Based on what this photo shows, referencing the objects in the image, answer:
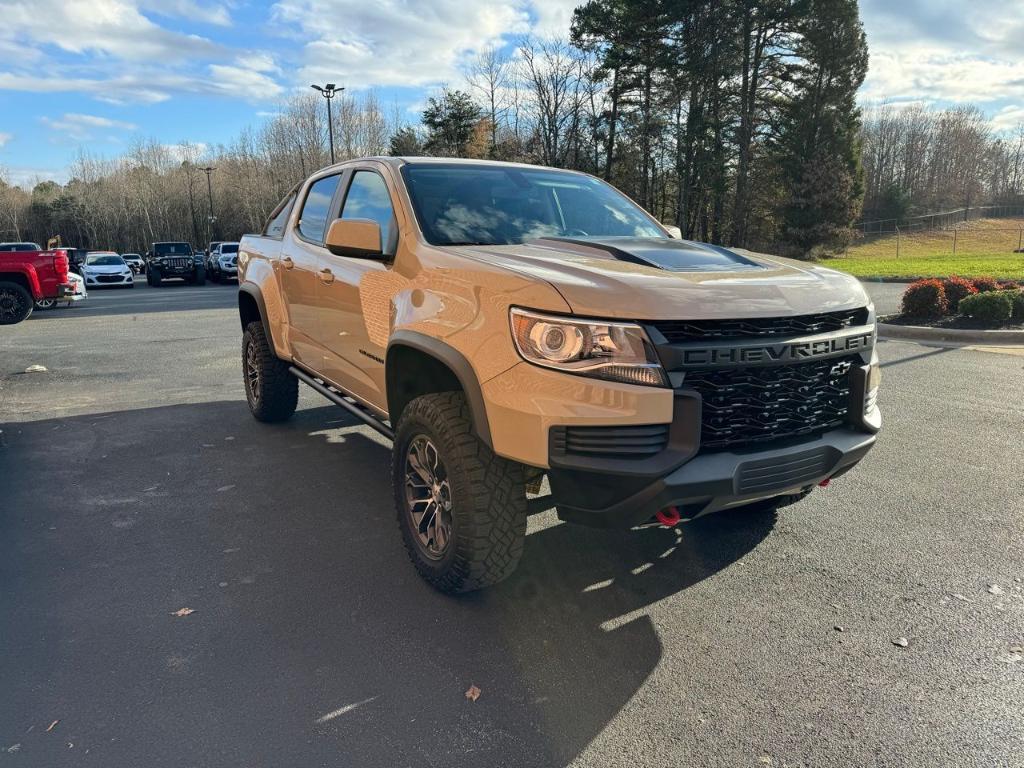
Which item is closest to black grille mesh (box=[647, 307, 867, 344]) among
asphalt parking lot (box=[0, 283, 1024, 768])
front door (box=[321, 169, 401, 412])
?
asphalt parking lot (box=[0, 283, 1024, 768])

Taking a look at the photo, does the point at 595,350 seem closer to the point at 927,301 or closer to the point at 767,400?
the point at 767,400

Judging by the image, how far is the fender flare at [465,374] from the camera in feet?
8.67

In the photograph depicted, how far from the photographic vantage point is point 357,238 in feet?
10.8

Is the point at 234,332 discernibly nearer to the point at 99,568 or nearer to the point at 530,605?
the point at 99,568

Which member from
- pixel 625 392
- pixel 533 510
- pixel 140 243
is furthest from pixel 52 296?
pixel 140 243

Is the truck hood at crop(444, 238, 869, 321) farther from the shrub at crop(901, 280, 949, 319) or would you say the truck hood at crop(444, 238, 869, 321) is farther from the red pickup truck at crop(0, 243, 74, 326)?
the red pickup truck at crop(0, 243, 74, 326)

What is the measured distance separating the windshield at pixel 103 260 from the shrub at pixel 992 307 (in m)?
30.1

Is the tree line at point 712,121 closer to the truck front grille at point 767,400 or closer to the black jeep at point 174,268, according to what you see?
the black jeep at point 174,268

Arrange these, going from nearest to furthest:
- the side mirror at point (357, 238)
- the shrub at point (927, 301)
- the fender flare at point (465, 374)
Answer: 1. the fender flare at point (465, 374)
2. the side mirror at point (357, 238)
3. the shrub at point (927, 301)

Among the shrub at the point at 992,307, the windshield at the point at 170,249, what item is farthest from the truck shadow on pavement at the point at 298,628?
the windshield at the point at 170,249

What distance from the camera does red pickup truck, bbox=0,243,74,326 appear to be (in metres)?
14.0

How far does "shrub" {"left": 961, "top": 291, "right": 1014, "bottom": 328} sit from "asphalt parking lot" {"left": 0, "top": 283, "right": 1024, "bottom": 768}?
644cm

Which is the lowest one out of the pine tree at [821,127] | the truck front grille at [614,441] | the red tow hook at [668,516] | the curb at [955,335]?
the curb at [955,335]

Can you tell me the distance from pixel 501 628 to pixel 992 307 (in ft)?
34.4
